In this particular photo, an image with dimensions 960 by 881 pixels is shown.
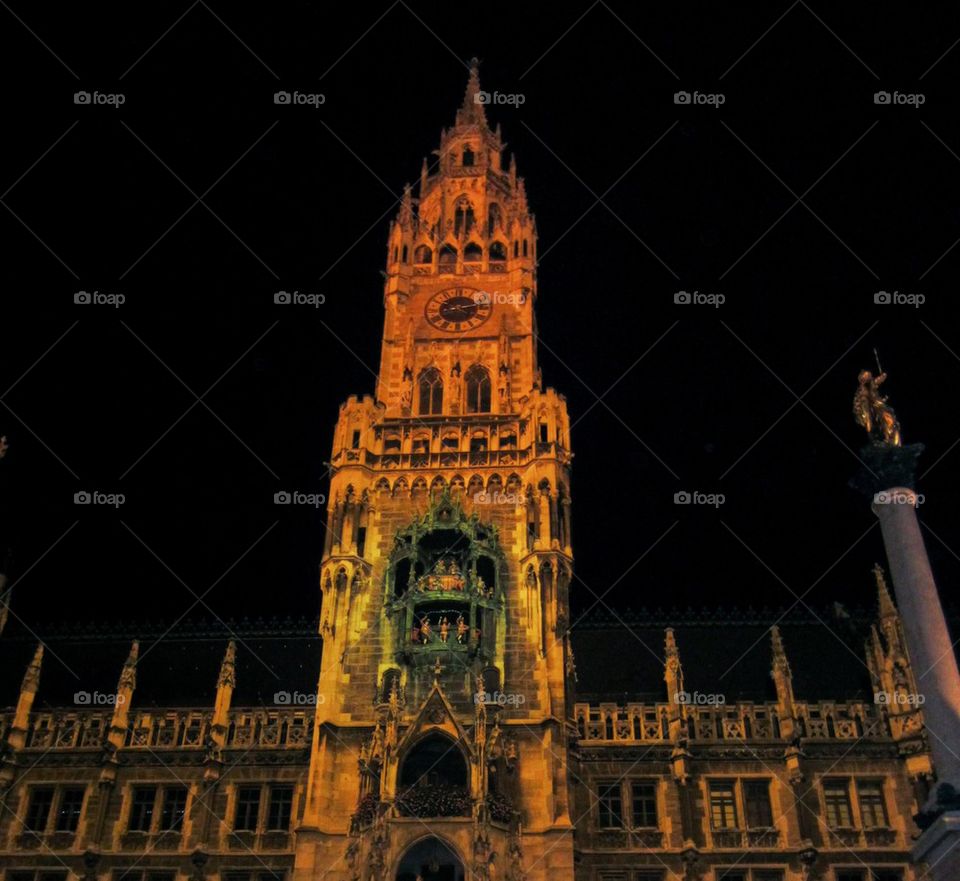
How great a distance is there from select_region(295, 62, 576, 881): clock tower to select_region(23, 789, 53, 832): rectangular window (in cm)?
981

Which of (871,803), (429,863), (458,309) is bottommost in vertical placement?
(429,863)

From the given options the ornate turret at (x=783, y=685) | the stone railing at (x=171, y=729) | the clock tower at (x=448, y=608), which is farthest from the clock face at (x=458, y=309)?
the ornate turret at (x=783, y=685)

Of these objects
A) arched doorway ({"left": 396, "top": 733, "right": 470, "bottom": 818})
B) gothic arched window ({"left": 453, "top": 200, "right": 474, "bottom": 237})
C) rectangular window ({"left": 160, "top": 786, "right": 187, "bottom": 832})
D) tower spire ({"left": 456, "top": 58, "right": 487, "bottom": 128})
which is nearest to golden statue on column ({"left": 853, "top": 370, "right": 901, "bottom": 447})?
arched doorway ({"left": 396, "top": 733, "right": 470, "bottom": 818})

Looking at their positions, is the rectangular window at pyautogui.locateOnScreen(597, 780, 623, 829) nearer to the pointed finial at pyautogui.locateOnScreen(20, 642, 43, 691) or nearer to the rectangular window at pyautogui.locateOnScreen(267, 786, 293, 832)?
the rectangular window at pyautogui.locateOnScreen(267, 786, 293, 832)

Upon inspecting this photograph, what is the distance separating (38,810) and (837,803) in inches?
1069

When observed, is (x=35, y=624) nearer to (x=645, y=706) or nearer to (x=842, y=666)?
(x=645, y=706)

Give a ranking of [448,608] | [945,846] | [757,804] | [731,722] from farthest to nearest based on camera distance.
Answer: [448,608], [731,722], [757,804], [945,846]

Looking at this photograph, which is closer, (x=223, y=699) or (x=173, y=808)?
(x=173, y=808)

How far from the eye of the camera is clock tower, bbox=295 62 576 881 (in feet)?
107

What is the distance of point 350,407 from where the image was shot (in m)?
42.7

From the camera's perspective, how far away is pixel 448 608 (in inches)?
1462

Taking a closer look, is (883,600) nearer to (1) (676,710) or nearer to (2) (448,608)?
(1) (676,710)

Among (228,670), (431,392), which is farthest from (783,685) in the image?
(228,670)

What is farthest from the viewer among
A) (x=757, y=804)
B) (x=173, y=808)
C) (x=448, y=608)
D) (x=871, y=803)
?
(x=448, y=608)
